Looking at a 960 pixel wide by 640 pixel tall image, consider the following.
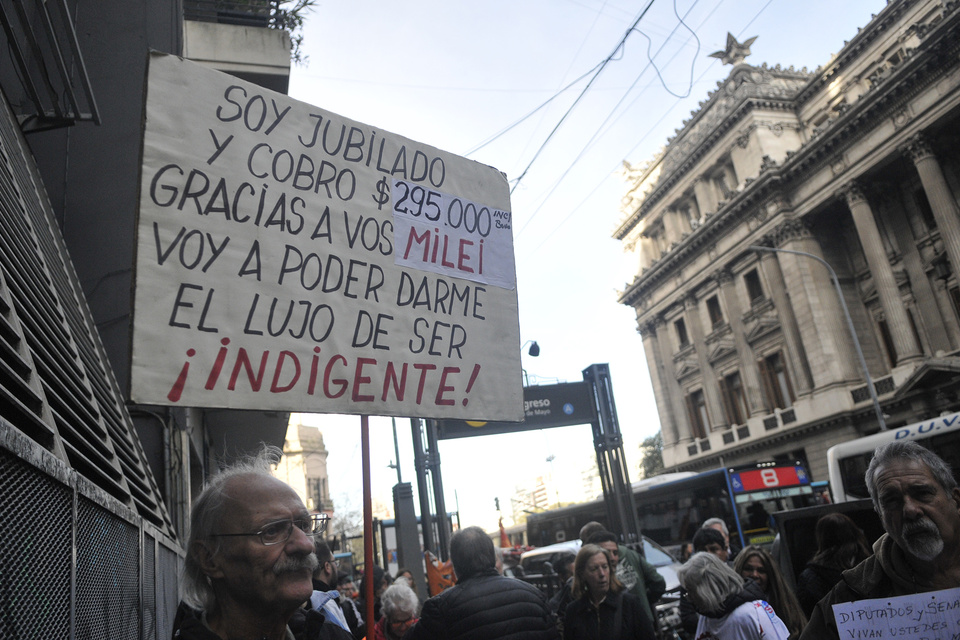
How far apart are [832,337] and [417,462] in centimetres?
2625

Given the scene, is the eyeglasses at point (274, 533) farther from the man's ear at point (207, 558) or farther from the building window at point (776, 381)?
the building window at point (776, 381)

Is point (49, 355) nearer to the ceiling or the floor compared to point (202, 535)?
nearer to the ceiling

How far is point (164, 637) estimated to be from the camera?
12.0 feet

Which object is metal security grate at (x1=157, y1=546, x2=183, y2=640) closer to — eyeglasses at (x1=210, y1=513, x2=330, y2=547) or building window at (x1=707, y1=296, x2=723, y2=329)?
eyeglasses at (x1=210, y1=513, x2=330, y2=547)

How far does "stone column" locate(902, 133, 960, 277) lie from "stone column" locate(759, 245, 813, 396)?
752 cm

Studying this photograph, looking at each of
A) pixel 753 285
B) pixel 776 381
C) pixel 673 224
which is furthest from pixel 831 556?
pixel 673 224

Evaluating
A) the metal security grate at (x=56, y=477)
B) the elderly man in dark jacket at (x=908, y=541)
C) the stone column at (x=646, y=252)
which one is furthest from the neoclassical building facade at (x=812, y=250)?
the metal security grate at (x=56, y=477)

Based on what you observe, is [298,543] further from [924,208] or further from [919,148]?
[924,208]

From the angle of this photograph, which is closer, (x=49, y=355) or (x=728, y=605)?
(x=49, y=355)

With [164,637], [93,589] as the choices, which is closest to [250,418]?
[164,637]

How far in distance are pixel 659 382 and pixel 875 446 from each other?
29941 millimetres

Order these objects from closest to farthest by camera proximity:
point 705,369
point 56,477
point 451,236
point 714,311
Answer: point 56,477 → point 451,236 → point 705,369 → point 714,311

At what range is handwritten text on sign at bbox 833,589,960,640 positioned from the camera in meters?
2.02

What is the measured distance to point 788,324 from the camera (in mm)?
33406
